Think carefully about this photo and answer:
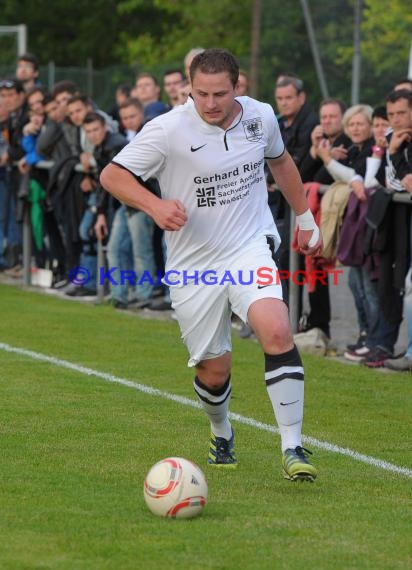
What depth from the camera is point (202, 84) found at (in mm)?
7562

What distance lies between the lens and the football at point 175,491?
6758 millimetres

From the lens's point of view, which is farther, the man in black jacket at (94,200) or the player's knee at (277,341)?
the man in black jacket at (94,200)

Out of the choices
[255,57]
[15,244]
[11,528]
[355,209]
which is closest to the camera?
[11,528]

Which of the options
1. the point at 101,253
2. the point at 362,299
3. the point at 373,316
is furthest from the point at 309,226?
the point at 101,253

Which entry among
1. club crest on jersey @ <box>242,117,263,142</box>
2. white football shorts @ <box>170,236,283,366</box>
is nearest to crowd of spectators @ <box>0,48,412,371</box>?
club crest on jersey @ <box>242,117,263,142</box>

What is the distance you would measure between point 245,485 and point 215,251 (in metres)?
1.22

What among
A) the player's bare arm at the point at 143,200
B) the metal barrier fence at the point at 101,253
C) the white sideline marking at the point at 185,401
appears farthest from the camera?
the metal barrier fence at the point at 101,253

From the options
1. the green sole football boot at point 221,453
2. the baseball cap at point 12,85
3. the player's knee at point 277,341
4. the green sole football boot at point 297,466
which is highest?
the baseball cap at point 12,85

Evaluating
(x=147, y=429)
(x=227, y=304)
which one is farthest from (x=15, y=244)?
(x=227, y=304)

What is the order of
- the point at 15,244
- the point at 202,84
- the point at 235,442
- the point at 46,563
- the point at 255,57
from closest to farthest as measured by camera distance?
the point at 46,563, the point at 202,84, the point at 235,442, the point at 15,244, the point at 255,57

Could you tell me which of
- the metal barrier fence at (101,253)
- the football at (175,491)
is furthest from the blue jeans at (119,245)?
the football at (175,491)

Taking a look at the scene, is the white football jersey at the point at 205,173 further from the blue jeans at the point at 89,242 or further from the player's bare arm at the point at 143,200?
the blue jeans at the point at 89,242

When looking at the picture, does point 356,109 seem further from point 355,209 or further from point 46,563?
point 46,563

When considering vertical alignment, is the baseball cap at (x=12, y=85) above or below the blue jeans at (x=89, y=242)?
above
